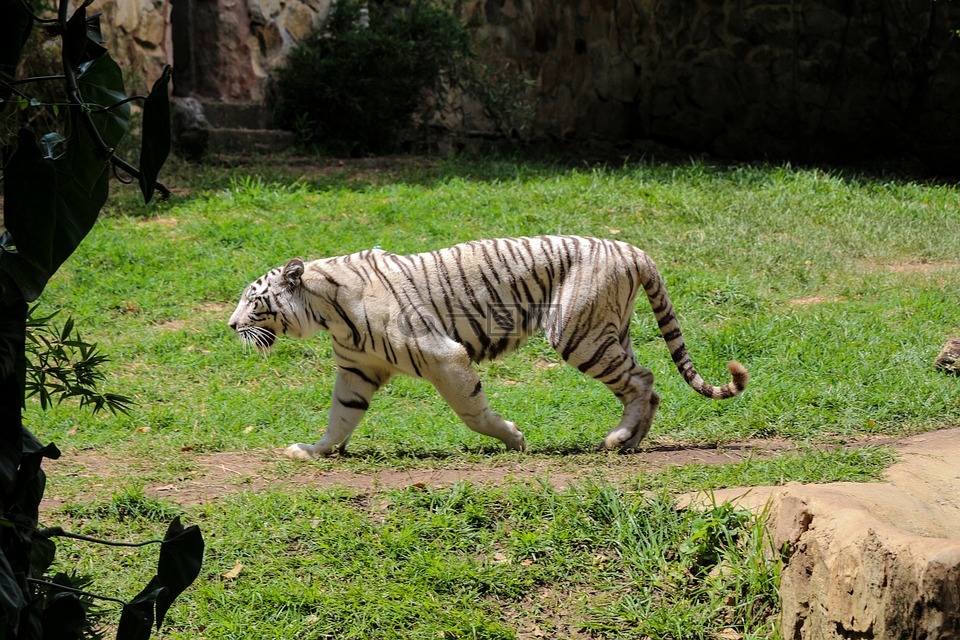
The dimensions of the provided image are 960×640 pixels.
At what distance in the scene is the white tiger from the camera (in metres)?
5.20

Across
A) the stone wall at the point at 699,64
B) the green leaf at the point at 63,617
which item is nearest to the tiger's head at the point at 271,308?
the green leaf at the point at 63,617

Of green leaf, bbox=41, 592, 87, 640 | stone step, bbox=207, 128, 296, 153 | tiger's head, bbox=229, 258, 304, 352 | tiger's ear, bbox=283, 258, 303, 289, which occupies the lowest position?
stone step, bbox=207, 128, 296, 153

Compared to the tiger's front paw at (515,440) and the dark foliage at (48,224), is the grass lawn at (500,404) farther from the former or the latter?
the dark foliage at (48,224)

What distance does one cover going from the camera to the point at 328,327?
533 cm

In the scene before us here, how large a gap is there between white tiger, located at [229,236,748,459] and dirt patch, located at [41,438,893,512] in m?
0.25

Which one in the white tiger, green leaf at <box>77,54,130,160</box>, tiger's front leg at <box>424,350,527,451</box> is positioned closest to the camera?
green leaf at <box>77,54,130,160</box>

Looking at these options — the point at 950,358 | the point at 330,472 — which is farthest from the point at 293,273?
the point at 950,358

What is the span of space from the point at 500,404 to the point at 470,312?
134 centimetres

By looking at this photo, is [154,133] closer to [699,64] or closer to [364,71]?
[364,71]

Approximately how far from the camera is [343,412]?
17.3 ft

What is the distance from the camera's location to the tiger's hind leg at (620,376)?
17.4ft

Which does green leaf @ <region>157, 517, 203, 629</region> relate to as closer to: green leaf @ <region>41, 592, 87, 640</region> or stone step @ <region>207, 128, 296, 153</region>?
green leaf @ <region>41, 592, 87, 640</region>

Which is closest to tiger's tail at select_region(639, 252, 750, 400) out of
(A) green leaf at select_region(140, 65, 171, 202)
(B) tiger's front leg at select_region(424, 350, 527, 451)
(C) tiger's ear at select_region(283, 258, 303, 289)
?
(B) tiger's front leg at select_region(424, 350, 527, 451)

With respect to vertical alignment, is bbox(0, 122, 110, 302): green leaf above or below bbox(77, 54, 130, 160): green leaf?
below
